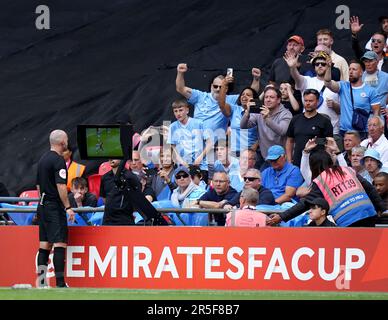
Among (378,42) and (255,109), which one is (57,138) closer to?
(255,109)

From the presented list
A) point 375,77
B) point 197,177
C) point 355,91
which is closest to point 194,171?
point 197,177

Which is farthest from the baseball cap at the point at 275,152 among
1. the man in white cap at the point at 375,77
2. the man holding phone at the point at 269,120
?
the man in white cap at the point at 375,77

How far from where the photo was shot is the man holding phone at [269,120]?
18016 millimetres

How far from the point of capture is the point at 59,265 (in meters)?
15.7

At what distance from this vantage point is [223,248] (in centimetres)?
1598

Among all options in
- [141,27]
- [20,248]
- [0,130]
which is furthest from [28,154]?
[20,248]

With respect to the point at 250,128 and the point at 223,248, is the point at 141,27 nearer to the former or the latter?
the point at 250,128

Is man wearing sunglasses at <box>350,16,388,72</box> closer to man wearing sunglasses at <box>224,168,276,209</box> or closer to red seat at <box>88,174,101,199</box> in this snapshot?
man wearing sunglasses at <box>224,168,276,209</box>

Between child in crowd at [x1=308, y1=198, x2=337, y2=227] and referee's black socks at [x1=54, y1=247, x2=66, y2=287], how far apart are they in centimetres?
277

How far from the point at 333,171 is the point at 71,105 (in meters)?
6.73

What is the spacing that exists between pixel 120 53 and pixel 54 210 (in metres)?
6.14

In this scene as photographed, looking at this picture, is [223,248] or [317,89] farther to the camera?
[317,89]

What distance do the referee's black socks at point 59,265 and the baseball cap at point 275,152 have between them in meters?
3.00

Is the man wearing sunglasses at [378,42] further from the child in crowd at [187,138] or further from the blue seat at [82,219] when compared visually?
the blue seat at [82,219]
